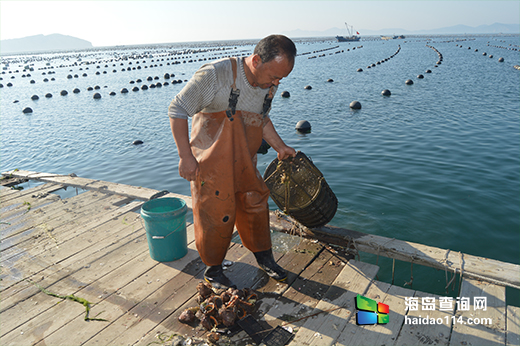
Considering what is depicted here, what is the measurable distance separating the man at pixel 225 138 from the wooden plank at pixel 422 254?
1016mm

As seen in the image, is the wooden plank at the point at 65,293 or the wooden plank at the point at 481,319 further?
the wooden plank at the point at 65,293

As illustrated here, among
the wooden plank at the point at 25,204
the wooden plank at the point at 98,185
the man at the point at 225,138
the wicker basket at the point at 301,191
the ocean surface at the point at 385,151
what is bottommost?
the ocean surface at the point at 385,151

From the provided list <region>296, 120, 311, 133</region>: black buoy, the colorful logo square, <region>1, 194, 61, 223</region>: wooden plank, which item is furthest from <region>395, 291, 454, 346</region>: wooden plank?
<region>296, 120, 311, 133</region>: black buoy

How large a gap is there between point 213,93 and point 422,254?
2900mm

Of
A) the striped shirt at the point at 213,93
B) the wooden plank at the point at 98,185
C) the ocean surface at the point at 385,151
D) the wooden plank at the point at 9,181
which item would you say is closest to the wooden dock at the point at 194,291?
the wooden plank at the point at 98,185

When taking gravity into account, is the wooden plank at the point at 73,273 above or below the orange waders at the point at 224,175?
below

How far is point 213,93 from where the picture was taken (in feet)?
10.3

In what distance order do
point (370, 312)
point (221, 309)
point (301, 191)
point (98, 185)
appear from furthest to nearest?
point (98, 185) → point (301, 191) → point (370, 312) → point (221, 309)

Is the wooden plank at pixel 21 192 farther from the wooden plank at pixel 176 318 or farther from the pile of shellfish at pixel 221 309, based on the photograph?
the pile of shellfish at pixel 221 309

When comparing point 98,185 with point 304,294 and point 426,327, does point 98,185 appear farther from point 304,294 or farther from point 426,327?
point 426,327

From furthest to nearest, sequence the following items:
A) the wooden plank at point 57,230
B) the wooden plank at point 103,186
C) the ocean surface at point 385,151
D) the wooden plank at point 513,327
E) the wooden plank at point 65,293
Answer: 1. the ocean surface at point 385,151
2. the wooden plank at point 103,186
3. the wooden plank at point 57,230
4. the wooden plank at point 65,293
5. the wooden plank at point 513,327

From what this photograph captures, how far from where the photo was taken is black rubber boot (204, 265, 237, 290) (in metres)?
3.68

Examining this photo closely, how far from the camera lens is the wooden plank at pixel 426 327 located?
2.90 meters

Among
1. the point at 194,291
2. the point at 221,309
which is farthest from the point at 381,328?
the point at 194,291
